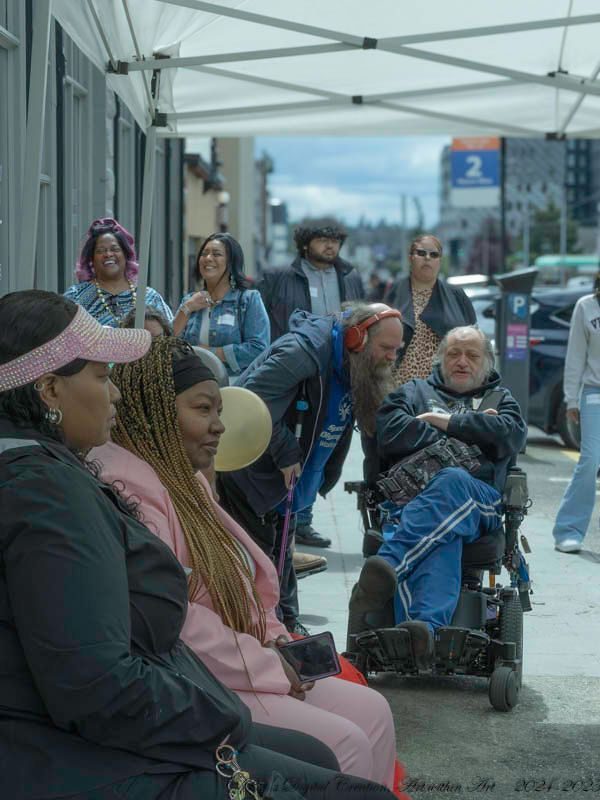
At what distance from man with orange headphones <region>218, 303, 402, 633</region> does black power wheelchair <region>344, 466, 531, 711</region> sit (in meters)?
0.34

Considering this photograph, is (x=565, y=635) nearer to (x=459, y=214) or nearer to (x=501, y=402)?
(x=501, y=402)

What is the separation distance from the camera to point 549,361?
14.1 metres

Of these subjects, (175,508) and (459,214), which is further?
(459,214)

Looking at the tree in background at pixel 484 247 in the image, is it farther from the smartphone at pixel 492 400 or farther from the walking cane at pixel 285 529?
the walking cane at pixel 285 529

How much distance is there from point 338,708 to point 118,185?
11033mm

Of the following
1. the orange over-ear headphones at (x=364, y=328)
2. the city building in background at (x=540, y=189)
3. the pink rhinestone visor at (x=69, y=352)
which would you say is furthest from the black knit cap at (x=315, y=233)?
the city building in background at (x=540, y=189)

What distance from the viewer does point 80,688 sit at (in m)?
2.31

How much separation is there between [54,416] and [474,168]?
4518cm

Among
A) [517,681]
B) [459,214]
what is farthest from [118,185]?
[459,214]

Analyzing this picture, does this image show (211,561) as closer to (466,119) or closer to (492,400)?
(492,400)

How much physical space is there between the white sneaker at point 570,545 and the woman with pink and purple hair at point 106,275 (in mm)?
3095

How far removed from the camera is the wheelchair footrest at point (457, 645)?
5172 mm

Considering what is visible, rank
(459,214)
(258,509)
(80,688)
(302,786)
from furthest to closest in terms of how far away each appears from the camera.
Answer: (459,214), (258,509), (302,786), (80,688)

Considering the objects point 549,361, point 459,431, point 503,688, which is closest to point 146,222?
point 459,431
